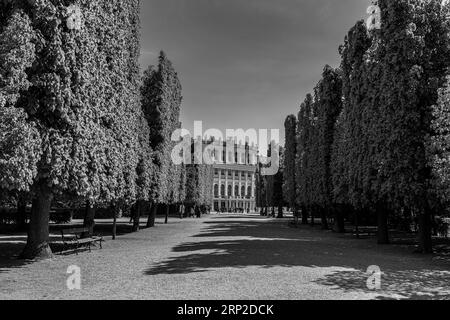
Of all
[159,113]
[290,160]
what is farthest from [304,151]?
[159,113]

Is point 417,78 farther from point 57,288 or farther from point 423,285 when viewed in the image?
point 57,288

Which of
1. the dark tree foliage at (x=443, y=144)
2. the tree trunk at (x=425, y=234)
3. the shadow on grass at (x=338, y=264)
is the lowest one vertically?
the shadow on grass at (x=338, y=264)

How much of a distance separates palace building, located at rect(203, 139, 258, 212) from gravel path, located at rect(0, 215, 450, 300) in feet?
426

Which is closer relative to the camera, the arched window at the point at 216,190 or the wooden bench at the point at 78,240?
the wooden bench at the point at 78,240

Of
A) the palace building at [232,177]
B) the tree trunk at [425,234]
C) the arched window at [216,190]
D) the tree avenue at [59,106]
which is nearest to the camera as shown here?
the tree avenue at [59,106]

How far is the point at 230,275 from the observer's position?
11.9m

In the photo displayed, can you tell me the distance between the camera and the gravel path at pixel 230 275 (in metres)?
9.69

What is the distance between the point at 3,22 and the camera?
14.1 m

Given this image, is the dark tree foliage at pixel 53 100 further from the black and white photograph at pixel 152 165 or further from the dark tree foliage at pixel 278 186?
the dark tree foliage at pixel 278 186

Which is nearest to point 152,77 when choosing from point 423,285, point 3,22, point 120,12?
point 120,12

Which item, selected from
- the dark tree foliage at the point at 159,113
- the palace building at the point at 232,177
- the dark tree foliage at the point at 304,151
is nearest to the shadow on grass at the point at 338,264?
the dark tree foliage at the point at 159,113

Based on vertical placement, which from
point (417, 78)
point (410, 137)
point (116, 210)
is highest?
point (417, 78)

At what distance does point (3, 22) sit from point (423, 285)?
15814 mm

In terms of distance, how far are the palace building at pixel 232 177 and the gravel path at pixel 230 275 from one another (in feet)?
426
